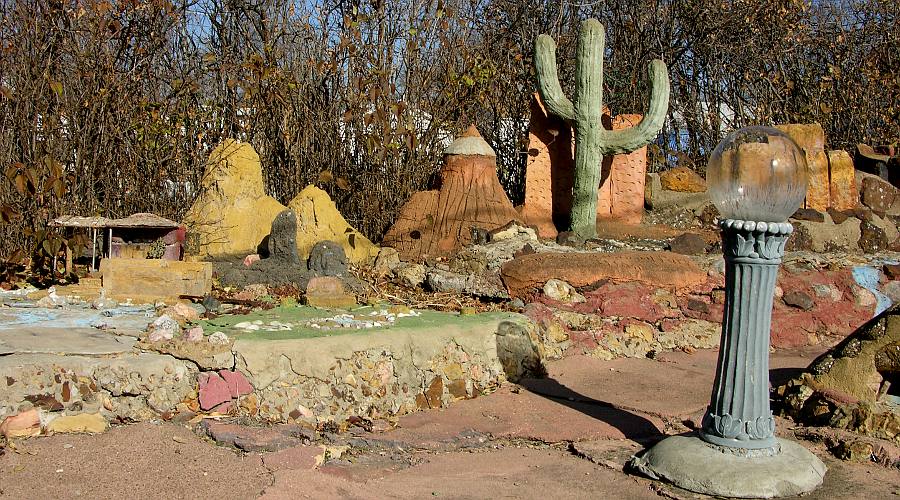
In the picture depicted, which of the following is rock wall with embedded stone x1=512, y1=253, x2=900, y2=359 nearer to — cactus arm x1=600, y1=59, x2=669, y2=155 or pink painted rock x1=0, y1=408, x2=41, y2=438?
cactus arm x1=600, y1=59, x2=669, y2=155

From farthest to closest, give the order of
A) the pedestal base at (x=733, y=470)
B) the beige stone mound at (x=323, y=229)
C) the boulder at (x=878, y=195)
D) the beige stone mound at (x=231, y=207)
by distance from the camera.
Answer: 1. the boulder at (x=878, y=195)
2. the beige stone mound at (x=323, y=229)
3. the beige stone mound at (x=231, y=207)
4. the pedestal base at (x=733, y=470)

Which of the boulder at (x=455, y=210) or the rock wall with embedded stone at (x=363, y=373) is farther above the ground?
the boulder at (x=455, y=210)

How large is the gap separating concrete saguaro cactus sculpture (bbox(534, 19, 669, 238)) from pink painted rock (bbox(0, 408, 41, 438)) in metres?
5.37

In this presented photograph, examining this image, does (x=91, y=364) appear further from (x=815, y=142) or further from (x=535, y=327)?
(x=815, y=142)

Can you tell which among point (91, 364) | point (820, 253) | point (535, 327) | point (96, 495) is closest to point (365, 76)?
point (535, 327)

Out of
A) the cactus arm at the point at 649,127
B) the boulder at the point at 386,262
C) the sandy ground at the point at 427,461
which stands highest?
the cactus arm at the point at 649,127

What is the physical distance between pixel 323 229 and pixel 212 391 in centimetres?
315

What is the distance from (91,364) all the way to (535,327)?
267 centimetres

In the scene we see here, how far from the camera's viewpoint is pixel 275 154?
8.15 meters

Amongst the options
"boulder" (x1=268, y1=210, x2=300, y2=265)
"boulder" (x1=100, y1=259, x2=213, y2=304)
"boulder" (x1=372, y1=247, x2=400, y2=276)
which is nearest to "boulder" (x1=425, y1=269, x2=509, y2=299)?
"boulder" (x1=372, y1=247, x2=400, y2=276)

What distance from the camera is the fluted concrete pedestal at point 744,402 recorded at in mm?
3445

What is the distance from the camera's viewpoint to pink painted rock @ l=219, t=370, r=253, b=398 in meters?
4.00

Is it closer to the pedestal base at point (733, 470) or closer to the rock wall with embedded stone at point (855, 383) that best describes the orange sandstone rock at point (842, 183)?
the rock wall with embedded stone at point (855, 383)

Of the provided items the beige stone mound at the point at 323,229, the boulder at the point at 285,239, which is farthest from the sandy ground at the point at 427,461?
the beige stone mound at the point at 323,229
